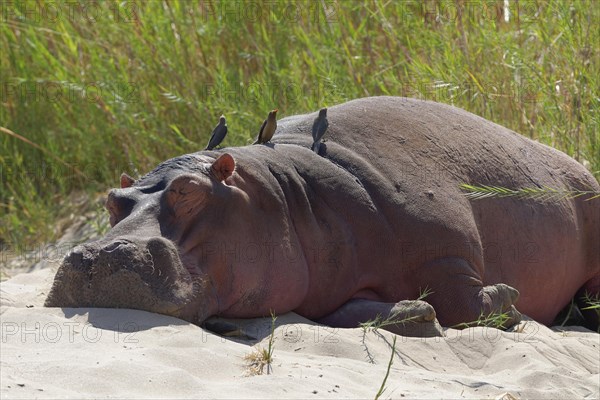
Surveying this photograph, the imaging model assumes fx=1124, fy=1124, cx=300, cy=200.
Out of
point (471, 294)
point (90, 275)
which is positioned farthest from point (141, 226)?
point (471, 294)

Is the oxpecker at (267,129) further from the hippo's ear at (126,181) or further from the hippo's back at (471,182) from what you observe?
the hippo's ear at (126,181)

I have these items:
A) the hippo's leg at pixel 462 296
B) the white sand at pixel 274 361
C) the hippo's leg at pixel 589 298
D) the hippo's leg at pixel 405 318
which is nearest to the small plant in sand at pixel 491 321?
the hippo's leg at pixel 462 296

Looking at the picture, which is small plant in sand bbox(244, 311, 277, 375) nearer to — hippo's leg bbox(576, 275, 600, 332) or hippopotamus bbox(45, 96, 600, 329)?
hippopotamus bbox(45, 96, 600, 329)

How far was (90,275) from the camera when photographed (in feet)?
13.5

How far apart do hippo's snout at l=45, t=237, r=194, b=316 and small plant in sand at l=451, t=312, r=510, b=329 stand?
1302 mm

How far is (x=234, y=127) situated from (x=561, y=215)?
2223 mm

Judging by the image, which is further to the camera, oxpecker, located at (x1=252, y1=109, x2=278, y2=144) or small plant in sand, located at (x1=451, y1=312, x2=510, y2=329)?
oxpecker, located at (x1=252, y1=109, x2=278, y2=144)

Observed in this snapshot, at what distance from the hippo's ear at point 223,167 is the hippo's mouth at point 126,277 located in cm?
A: 46

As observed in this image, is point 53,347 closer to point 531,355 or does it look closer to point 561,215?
point 531,355

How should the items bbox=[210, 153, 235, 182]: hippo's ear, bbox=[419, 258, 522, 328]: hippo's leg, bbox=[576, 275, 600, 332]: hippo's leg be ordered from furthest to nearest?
bbox=[576, 275, 600, 332]: hippo's leg, bbox=[419, 258, 522, 328]: hippo's leg, bbox=[210, 153, 235, 182]: hippo's ear

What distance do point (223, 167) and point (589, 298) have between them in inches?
91.5

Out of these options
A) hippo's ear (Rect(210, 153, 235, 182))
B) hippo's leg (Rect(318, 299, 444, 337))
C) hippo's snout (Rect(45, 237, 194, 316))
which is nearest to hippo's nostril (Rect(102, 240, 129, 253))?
hippo's snout (Rect(45, 237, 194, 316))

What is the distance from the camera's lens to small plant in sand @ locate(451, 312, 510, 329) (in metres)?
4.74

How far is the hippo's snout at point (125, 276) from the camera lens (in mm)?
4070
